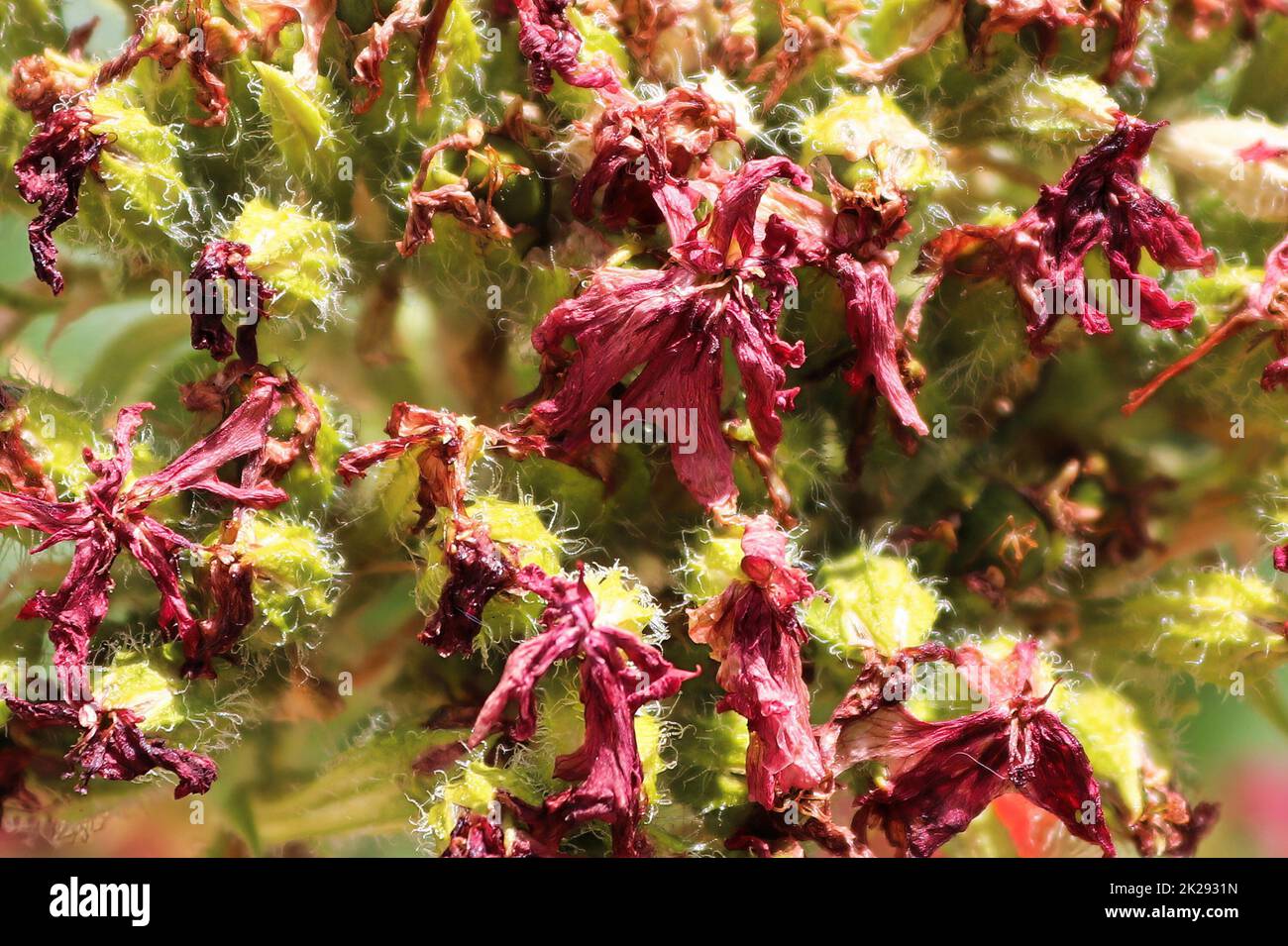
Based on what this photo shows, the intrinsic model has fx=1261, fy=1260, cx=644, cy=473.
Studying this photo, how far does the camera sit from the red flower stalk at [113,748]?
0.96 m

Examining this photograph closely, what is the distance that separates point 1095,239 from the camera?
1026 mm

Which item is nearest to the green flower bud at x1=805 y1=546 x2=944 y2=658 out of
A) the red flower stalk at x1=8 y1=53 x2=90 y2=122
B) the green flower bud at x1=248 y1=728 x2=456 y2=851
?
the green flower bud at x1=248 y1=728 x2=456 y2=851

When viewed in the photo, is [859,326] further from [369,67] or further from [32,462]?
[32,462]

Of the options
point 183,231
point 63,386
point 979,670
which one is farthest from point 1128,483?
point 63,386

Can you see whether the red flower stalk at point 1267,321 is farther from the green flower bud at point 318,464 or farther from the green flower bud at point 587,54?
the green flower bud at point 318,464

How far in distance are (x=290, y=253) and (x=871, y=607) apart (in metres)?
0.55

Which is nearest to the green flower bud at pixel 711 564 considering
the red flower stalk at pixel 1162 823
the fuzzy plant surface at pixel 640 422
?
the fuzzy plant surface at pixel 640 422

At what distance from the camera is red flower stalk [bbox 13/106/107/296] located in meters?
0.99

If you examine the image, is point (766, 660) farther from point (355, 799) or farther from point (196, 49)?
point (196, 49)

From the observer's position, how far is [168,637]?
1006 mm

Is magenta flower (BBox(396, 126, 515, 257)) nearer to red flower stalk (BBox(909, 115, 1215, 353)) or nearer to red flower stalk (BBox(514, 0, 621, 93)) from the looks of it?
red flower stalk (BBox(514, 0, 621, 93))

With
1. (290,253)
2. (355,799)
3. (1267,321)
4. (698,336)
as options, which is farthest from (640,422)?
(1267,321)

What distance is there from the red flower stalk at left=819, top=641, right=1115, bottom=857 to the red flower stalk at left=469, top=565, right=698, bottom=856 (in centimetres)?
17
